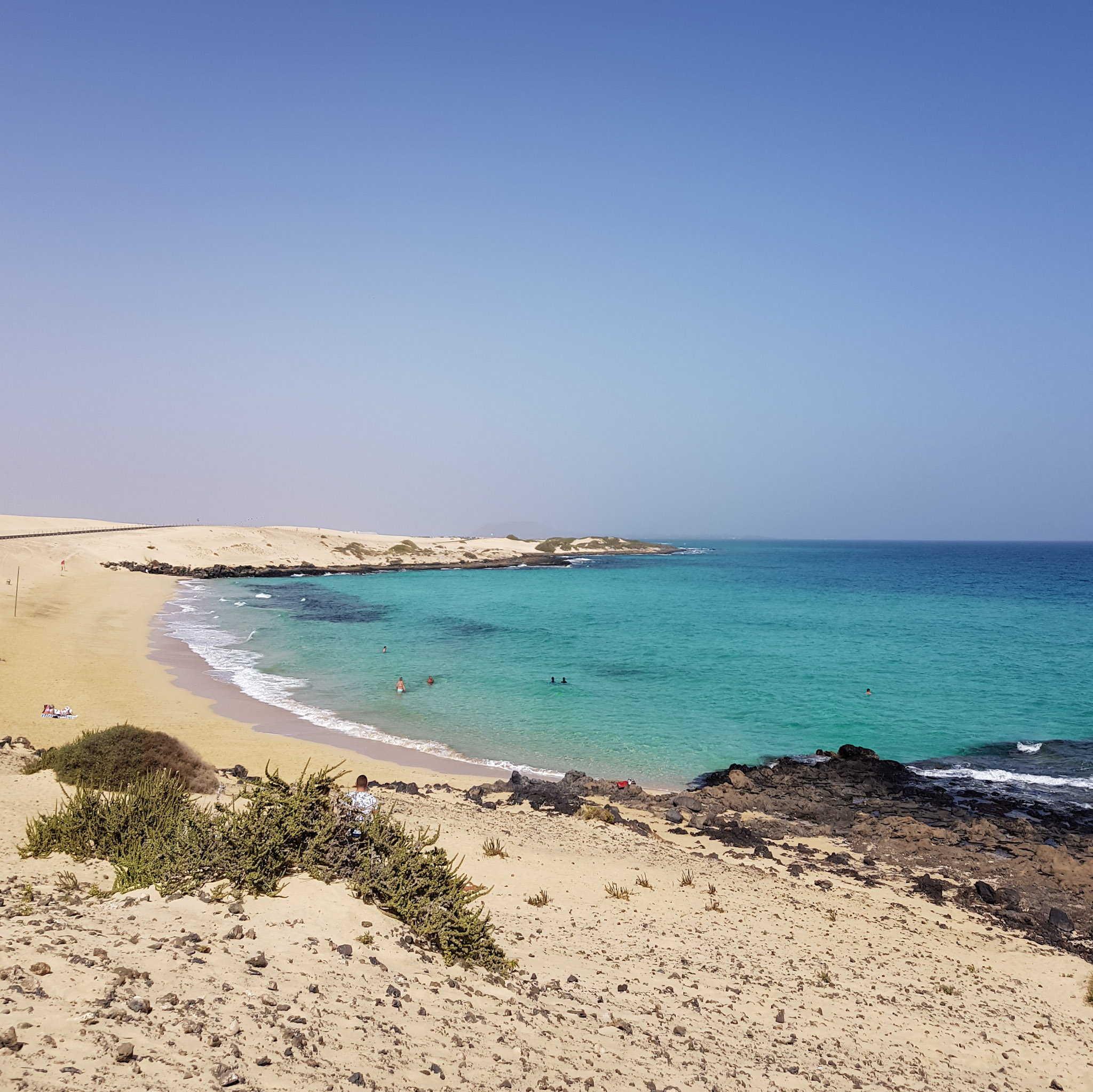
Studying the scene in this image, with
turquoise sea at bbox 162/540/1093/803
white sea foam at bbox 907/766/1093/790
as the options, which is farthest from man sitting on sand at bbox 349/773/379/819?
white sea foam at bbox 907/766/1093/790

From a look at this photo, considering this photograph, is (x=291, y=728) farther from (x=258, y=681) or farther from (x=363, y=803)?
(x=363, y=803)

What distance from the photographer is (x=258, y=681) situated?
101ft

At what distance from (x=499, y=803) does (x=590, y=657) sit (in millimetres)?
22582

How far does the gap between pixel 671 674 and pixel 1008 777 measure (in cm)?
1581

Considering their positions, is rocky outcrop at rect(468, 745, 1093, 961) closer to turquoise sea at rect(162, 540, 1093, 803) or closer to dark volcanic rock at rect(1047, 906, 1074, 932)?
dark volcanic rock at rect(1047, 906, 1074, 932)

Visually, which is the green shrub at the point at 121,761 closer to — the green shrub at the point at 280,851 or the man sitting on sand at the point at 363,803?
the green shrub at the point at 280,851

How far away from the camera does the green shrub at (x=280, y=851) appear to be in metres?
7.66

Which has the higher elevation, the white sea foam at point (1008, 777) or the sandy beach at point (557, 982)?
the sandy beach at point (557, 982)

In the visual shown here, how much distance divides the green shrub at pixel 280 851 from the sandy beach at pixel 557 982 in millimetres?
244

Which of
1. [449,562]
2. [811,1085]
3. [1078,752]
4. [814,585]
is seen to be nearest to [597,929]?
[811,1085]

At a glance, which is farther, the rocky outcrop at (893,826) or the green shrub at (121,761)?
the rocky outcrop at (893,826)

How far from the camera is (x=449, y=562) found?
4823 inches

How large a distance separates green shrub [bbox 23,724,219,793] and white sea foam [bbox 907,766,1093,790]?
19991 millimetres

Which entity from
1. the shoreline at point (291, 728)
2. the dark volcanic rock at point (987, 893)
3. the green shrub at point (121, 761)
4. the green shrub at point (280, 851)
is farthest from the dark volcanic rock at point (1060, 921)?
the green shrub at point (121, 761)
